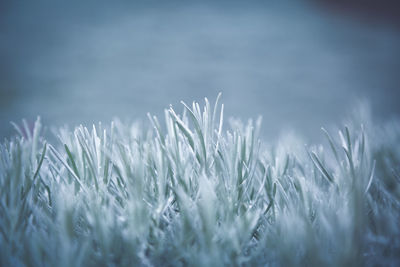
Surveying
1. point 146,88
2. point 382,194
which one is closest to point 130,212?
point 382,194

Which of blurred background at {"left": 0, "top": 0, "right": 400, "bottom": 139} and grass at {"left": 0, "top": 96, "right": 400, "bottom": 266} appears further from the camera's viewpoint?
blurred background at {"left": 0, "top": 0, "right": 400, "bottom": 139}

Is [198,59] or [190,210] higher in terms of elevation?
[198,59]

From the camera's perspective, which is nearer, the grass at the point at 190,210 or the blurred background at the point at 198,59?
the grass at the point at 190,210

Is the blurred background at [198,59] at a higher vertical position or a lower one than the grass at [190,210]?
higher

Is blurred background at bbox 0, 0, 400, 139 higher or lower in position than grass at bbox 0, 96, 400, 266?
higher
